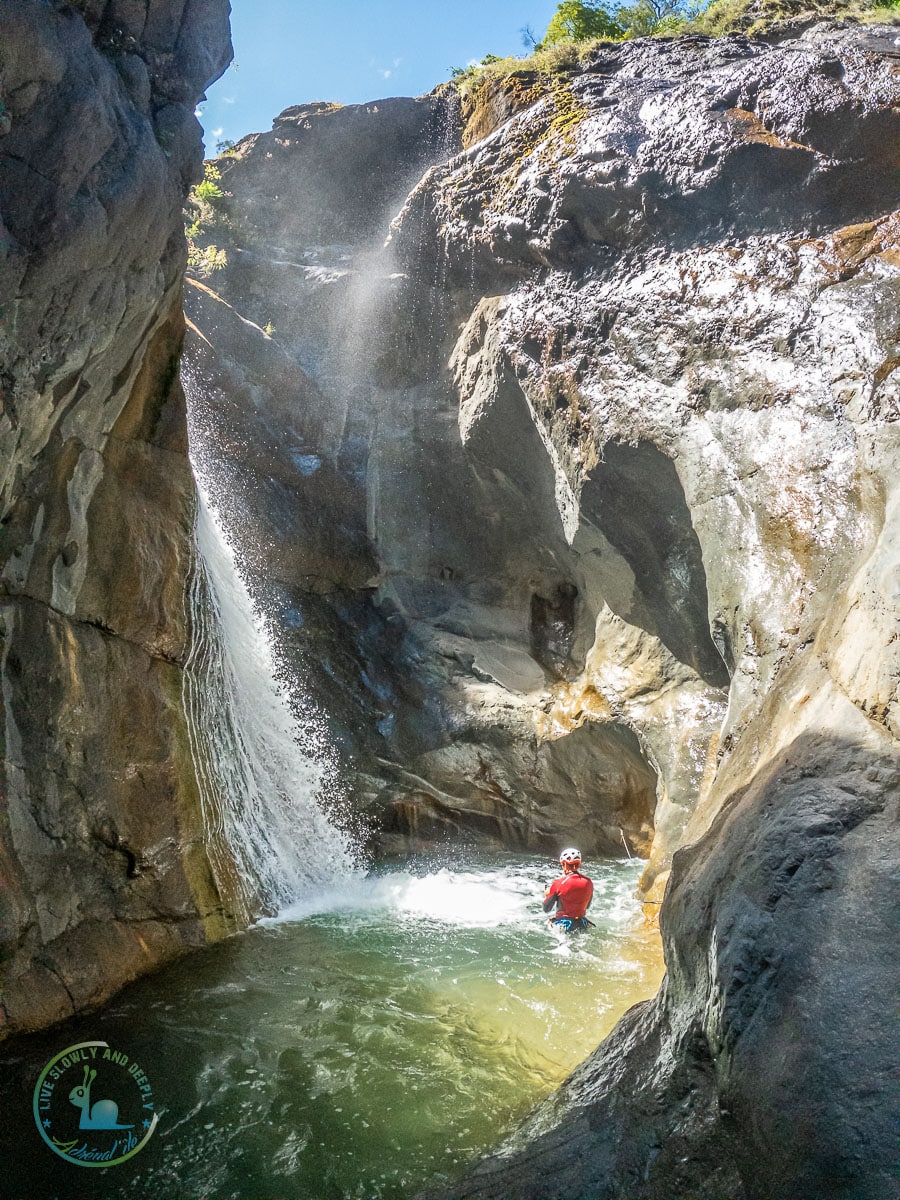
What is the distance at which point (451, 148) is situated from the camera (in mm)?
15016

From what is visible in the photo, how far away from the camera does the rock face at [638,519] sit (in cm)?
302

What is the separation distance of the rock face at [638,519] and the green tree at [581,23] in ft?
10.0

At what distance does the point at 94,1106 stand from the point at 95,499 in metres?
4.37

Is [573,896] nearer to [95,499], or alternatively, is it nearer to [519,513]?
[95,499]

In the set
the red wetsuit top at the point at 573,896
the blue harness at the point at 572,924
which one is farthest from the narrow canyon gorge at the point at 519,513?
the blue harness at the point at 572,924

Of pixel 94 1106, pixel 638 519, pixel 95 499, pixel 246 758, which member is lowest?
pixel 94 1106

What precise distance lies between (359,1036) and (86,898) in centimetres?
238

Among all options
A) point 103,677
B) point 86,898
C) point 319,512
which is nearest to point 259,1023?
point 86,898

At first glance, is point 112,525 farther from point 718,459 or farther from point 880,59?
point 880,59

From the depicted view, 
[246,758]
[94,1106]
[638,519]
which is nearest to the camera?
[94,1106]

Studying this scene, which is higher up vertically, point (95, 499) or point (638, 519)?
point (95, 499)

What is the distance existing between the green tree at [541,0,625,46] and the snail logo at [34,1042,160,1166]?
17150mm

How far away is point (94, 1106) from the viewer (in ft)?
14.2

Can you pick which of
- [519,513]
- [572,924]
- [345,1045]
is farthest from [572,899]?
[519,513]
